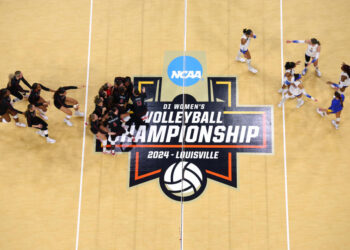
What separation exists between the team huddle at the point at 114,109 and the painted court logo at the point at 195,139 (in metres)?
0.47

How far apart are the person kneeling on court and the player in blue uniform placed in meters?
7.47

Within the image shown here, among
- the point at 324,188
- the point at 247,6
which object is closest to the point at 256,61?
the point at 247,6

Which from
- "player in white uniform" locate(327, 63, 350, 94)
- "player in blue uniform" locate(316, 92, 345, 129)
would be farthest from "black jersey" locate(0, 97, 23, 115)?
"player in white uniform" locate(327, 63, 350, 94)

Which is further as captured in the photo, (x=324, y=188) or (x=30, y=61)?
(x=30, y=61)

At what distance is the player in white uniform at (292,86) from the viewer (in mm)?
8287

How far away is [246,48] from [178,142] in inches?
124

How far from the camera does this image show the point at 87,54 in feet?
33.0

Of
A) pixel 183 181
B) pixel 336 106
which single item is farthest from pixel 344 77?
pixel 183 181

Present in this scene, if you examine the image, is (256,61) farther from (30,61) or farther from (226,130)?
(30,61)

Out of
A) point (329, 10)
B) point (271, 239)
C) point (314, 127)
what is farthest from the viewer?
point (329, 10)

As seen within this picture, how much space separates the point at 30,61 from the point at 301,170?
8.46m

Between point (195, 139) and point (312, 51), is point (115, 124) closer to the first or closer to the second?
point (195, 139)

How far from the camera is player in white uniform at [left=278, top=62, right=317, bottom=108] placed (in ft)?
27.2

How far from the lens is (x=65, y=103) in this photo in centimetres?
921
